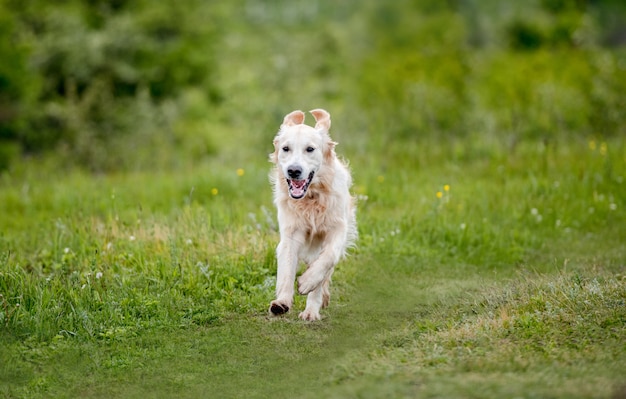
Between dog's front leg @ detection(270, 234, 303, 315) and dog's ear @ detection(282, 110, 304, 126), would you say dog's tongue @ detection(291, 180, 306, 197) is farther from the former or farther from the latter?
dog's ear @ detection(282, 110, 304, 126)

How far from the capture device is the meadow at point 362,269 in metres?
5.33

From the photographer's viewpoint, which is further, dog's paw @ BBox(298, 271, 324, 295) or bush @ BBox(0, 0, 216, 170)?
bush @ BBox(0, 0, 216, 170)

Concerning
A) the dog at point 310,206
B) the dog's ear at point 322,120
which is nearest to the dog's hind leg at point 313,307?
the dog at point 310,206

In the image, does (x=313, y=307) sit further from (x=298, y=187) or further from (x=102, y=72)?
(x=102, y=72)

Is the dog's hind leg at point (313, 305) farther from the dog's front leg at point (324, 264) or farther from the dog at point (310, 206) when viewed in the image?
the dog's front leg at point (324, 264)

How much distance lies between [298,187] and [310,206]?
0.33 m

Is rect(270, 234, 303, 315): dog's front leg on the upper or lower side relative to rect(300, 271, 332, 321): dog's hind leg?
upper

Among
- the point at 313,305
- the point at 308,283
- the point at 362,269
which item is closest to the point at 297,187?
the point at 308,283

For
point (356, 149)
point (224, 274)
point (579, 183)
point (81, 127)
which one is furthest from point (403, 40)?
point (224, 274)

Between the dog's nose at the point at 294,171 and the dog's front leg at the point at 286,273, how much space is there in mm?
641

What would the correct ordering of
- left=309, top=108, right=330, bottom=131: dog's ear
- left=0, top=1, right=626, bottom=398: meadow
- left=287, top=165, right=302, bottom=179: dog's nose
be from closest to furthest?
left=0, top=1, right=626, bottom=398: meadow, left=287, top=165, right=302, bottom=179: dog's nose, left=309, top=108, right=330, bottom=131: dog's ear

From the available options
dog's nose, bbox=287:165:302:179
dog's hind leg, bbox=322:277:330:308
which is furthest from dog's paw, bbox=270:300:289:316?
dog's nose, bbox=287:165:302:179

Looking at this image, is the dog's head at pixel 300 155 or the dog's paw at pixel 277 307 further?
the dog's head at pixel 300 155

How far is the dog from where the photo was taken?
640cm
